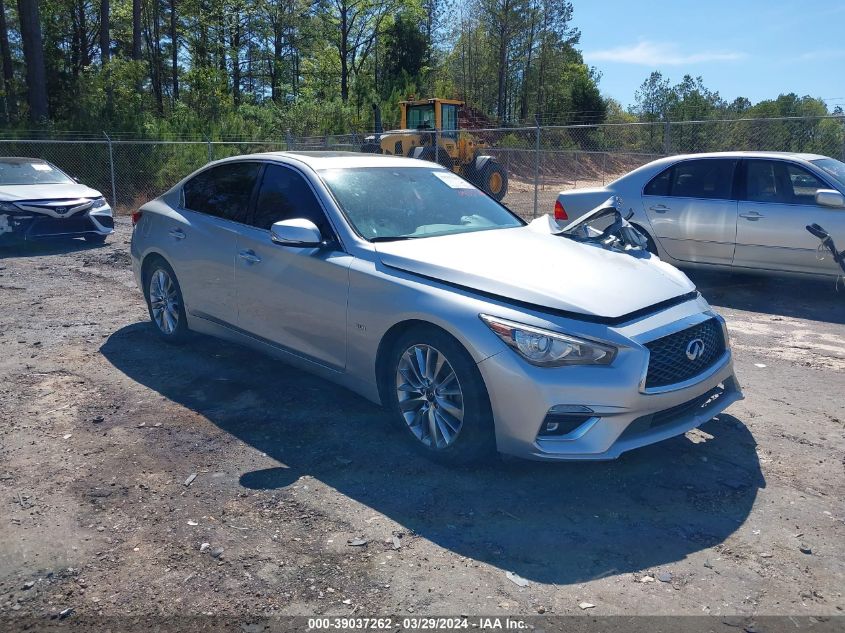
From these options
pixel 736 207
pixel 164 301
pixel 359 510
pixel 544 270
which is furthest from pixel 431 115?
pixel 359 510

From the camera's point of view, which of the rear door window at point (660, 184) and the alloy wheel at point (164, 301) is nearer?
the alloy wheel at point (164, 301)

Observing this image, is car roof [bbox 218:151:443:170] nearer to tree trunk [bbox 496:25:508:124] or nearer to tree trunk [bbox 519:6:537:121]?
tree trunk [bbox 496:25:508:124]

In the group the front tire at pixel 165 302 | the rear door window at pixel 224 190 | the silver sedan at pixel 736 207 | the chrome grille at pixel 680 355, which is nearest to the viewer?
the chrome grille at pixel 680 355

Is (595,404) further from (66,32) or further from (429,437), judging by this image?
(66,32)

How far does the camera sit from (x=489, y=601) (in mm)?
2891

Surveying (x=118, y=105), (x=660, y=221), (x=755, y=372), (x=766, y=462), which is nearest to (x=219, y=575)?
(x=766, y=462)

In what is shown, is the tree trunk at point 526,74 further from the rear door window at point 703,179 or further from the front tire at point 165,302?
the front tire at point 165,302

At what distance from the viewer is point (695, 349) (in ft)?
13.0

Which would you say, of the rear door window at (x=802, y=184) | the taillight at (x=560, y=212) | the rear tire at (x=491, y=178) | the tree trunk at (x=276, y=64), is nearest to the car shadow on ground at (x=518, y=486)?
the rear door window at (x=802, y=184)

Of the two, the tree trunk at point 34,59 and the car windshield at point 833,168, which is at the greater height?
the tree trunk at point 34,59

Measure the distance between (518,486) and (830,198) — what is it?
583 centimetres

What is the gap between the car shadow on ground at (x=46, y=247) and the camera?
38.5ft

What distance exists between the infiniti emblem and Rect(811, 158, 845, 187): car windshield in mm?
5223

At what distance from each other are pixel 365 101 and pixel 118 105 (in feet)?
66.2
